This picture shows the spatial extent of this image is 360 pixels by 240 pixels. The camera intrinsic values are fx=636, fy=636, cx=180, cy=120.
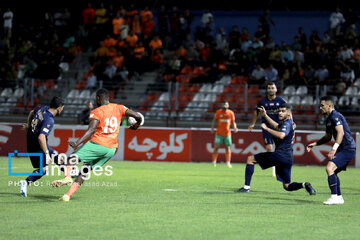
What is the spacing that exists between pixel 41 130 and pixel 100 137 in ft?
4.59

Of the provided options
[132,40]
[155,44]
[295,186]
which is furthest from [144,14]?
[295,186]

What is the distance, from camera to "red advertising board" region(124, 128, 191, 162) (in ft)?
81.3

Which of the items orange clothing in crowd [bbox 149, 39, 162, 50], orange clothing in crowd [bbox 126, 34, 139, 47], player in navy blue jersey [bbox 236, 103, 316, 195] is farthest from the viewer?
orange clothing in crowd [bbox 126, 34, 139, 47]

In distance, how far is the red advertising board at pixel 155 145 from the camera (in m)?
24.8

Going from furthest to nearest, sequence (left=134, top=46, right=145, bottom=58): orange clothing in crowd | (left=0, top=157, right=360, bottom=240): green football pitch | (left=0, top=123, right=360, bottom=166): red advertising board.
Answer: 1. (left=134, top=46, right=145, bottom=58): orange clothing in crowd
2. (left=0, top=123, right=360, bottom=166): red advertising board
3. (left=0, top=157, right=360, bottom=240): green football pitch

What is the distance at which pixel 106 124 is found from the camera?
11.3 m

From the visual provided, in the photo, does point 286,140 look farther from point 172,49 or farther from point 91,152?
point 172,49

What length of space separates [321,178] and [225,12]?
16185 mm

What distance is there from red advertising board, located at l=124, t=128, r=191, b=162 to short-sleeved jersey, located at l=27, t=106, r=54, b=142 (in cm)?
1219

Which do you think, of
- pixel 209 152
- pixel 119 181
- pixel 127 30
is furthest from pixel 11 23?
pixel 119 181

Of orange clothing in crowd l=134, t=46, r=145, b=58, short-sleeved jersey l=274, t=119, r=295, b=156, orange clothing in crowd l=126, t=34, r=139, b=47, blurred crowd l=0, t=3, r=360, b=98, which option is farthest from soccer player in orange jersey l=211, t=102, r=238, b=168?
short-sleeved jersey l=274, t=119, r=295, b=156

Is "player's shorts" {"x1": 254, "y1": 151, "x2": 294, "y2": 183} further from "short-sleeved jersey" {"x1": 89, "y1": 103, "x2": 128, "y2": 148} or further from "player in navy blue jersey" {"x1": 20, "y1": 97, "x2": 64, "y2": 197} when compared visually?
"player in navy blue jersey" {"x1": 20, "y1": 97, "x2": 64, "y2": 197}

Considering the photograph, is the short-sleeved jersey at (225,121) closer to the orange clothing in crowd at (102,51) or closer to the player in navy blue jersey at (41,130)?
the orange clothing in crowd at (102,51)

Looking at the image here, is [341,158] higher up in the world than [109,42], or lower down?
lower down
